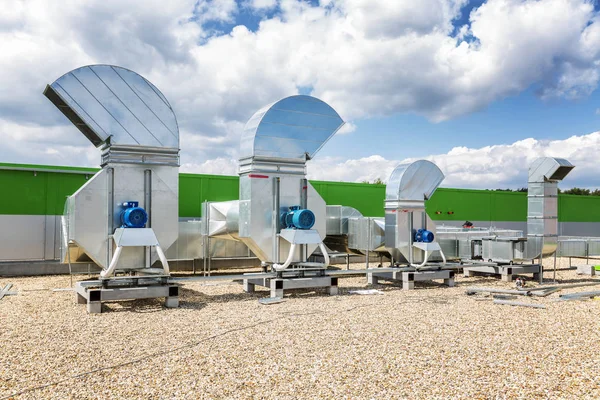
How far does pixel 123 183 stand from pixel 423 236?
22.8 feet

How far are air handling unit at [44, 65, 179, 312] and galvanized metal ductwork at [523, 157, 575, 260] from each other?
8966 millimetres

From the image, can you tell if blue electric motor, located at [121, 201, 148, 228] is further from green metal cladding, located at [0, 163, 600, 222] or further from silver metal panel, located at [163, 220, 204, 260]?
green metal cladding, located at [0, 163, 600, 222]

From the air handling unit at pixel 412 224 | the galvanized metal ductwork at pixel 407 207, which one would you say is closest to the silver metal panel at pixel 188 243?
the air handling unit at pixel 412 224

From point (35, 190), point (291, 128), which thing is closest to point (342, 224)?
point (291, 128)

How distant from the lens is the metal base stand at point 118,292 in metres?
8.49

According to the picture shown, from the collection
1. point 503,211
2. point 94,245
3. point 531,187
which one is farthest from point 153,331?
point 503,211

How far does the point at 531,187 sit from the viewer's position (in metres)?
13.3

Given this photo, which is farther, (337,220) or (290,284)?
(337,220)

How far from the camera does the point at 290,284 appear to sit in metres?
10.4

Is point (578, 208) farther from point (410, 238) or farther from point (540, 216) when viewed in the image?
point (410, 238)

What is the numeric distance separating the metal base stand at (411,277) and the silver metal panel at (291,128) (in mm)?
3610

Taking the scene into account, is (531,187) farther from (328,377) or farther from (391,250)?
(328,377)

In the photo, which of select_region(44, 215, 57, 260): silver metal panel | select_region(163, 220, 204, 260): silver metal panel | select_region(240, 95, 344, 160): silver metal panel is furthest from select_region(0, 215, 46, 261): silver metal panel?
select_region(240, 95, 344, 160): silver metal panel

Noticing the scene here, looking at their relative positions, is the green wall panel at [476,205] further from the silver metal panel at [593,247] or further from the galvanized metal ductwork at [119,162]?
the galvanized metal ductwork at [119,162]
